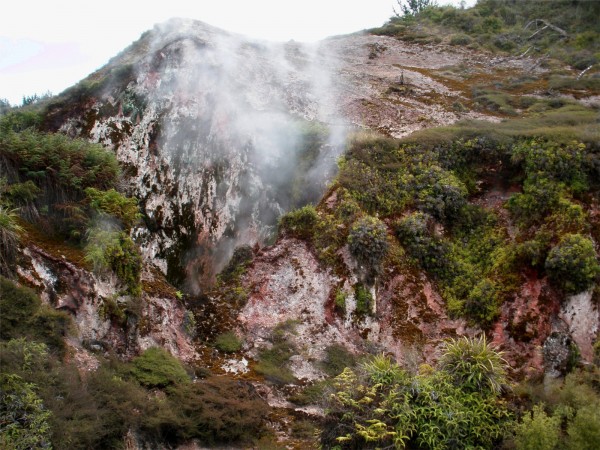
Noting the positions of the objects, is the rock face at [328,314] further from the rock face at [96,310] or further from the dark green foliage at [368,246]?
the rock face at [96,310]

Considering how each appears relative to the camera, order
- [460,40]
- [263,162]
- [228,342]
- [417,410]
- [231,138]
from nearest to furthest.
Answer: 1. [417,410]
2. [228,342]
3. [263,162]
4. [231,138]
5. [460,40]

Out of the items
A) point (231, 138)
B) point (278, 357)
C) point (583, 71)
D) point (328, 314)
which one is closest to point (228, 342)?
→ point (278, 357)

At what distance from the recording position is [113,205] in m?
15.1

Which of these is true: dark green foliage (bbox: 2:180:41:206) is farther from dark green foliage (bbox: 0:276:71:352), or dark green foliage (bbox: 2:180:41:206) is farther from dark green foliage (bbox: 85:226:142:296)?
dark green foliage (bbox: 0:276:71:352)

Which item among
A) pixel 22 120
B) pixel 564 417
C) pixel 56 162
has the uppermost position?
pixel 22 120

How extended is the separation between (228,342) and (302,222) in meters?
4.65

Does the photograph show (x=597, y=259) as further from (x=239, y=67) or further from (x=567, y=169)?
(x=239, y=67)

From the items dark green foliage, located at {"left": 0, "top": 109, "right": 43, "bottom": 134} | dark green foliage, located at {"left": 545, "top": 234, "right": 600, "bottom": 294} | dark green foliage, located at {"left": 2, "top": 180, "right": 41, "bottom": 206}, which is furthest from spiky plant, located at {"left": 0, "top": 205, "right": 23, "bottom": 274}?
dark green foliage, located at {"left": 545, "top": 234, "right": 600, "bottom": 294}

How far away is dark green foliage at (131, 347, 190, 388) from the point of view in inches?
493

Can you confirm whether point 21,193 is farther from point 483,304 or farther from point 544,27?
point 544,27

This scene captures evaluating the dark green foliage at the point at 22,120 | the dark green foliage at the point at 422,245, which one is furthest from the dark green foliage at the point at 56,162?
the dark green foliage at the point at 422,245

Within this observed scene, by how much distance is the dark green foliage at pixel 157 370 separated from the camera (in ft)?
41.1

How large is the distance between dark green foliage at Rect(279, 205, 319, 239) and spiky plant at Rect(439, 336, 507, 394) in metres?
7.21

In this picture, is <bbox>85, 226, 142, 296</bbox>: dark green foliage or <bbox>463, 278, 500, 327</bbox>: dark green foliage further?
<bbox>463, 278, 500, 327</bbox>: dark green foliage
